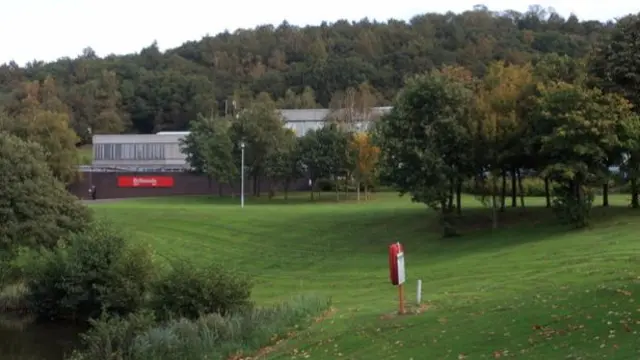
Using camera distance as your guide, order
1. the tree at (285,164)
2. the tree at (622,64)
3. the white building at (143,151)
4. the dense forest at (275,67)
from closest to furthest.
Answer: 1. the tree at (622,64)
2. the tree at (285,164)
3. the white building at (143,151)
4. the dense forest at (275,67)

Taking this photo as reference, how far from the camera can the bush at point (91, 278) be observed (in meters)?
30.3

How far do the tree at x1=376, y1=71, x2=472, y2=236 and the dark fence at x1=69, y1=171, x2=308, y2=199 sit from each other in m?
44.2

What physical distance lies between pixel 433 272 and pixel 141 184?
2464 inches

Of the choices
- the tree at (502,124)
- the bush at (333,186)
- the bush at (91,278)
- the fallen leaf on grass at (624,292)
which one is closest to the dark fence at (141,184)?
the bush at (333,186)

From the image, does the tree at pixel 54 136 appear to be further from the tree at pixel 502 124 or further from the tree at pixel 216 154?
the tree at pixel 502 124

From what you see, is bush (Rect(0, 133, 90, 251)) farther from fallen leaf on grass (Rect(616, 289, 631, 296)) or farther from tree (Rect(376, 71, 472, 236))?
fallen leaf on grass (Rect(616, 289, 631, 296))

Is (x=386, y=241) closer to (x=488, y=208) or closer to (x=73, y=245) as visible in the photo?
(x=488, y=208)

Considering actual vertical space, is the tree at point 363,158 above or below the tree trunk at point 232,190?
above

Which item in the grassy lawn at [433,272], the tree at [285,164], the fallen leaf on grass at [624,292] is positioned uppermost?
the tree at [285,164]

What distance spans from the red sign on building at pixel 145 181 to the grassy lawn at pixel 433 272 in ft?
87.1

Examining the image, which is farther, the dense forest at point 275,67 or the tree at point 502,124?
the dense forest at point 275,67

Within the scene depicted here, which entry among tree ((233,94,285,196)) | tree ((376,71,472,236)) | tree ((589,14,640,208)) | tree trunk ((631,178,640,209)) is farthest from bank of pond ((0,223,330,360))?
tree ((233,94,285,196))

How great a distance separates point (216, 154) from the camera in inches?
3036

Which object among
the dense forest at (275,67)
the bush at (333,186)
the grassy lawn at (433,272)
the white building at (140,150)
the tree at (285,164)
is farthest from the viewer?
the dense forest at (275,67)
